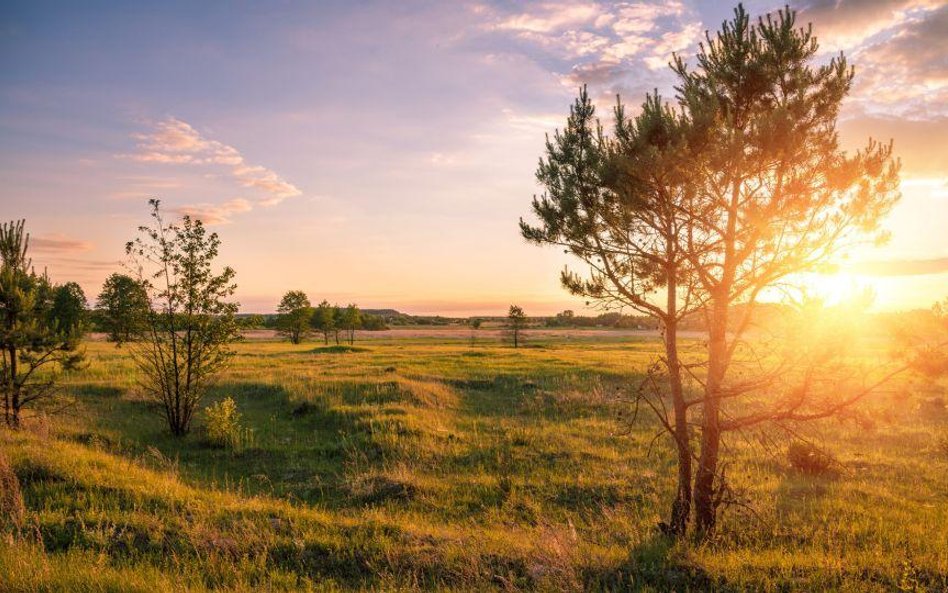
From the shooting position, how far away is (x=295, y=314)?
8125 cm

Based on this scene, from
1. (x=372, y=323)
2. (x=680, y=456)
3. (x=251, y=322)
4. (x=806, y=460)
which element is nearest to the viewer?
(x=680, y=456)

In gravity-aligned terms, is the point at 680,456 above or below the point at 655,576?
above

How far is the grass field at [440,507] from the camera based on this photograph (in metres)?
7.30

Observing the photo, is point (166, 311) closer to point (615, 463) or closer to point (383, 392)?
point (383, 392)

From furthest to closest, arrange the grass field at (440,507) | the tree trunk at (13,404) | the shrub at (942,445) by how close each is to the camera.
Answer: the tree trunk at (13,404), the shrub at (942,445), the grass field at (440,507)

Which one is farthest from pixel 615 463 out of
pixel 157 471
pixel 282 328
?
pixel 282 328

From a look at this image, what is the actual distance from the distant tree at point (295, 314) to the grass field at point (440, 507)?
58.7 meters

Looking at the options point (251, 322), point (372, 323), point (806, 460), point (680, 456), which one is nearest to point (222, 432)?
point (251, 322)

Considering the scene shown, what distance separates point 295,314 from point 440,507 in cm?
7476

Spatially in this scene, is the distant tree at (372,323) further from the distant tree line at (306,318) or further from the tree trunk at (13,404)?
the tree trunk at (13,404)

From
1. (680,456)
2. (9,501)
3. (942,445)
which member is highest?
(680,456)

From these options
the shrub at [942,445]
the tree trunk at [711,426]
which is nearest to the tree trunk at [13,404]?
the tree trunk at [711,426]

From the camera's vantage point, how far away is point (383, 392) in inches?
976

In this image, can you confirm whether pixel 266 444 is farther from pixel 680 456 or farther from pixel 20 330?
pixel 680 456
